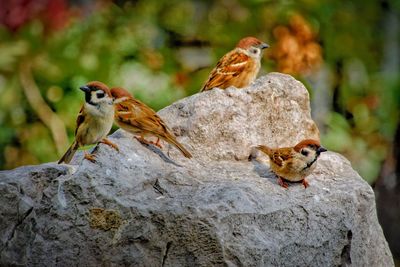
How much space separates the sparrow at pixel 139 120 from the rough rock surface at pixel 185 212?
0.11m

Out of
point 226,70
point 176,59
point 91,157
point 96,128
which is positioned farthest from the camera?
point 176,59

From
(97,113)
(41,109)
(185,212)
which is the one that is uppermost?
(97,113)

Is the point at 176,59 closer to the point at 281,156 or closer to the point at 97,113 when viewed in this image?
the point at 281,156

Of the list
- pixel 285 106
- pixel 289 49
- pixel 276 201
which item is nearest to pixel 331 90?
pixel 289 49

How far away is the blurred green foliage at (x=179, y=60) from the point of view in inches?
396

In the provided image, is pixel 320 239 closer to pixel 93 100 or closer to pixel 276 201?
pixel 276 201

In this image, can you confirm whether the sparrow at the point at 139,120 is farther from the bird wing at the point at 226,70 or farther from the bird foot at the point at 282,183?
the bird wing at the point at 226,70

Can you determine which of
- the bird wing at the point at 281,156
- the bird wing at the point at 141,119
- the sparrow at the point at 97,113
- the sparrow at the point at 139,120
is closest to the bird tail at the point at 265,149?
the bird wing at the point at 281,156

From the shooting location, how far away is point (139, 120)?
5.20m

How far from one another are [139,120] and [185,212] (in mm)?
628

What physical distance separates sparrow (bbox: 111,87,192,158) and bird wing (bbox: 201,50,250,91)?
1043 mm

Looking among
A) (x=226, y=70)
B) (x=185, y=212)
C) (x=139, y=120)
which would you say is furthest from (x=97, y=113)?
(x=226, y=70)

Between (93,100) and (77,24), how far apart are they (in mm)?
5524

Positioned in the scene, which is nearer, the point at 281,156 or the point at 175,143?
the point at 175,143
